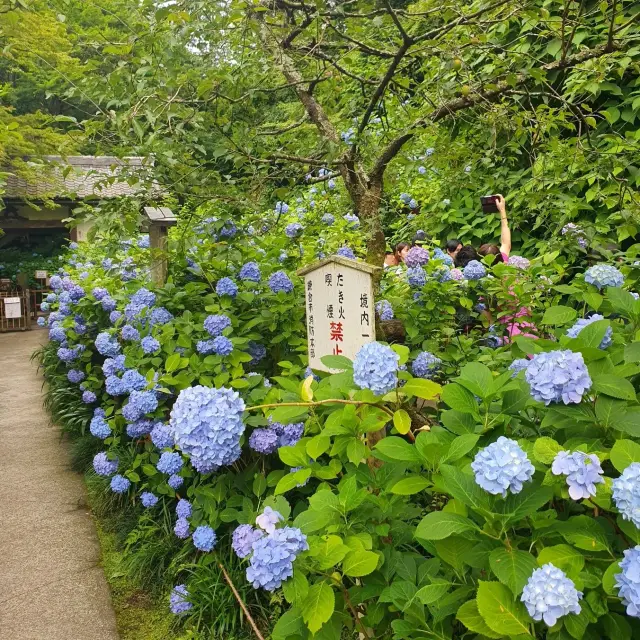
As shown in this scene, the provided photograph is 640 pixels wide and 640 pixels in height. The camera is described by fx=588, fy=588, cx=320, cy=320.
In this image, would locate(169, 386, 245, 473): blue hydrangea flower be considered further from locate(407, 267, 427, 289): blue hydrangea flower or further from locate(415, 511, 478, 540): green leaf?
locate(407, 267, 427, 289): blue hydrangea flower

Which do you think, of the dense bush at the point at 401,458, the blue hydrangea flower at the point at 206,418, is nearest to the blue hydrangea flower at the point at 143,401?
the dense bush at the point at 401,458

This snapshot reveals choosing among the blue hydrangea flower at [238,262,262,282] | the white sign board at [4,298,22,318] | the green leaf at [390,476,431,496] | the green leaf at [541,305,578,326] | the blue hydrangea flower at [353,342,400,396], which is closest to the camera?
the green leaf at [390,476,431,496]

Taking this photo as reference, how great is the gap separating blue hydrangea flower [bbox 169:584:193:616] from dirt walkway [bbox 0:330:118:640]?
268 mm

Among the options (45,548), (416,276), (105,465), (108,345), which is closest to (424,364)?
(416,276)

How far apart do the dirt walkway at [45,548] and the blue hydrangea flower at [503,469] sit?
6.64 ft

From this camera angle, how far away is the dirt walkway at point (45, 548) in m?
2.45

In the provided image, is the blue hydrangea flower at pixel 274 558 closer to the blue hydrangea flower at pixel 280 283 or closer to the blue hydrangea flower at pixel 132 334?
the blue hydrangea flower at pixel 280 283

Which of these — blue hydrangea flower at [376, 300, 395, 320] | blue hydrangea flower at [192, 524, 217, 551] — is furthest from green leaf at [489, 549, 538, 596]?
blue hydrangea flower at [376, 300, 395, 320]

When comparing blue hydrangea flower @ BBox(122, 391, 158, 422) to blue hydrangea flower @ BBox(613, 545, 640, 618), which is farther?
blue hydrangea flower @ BBox(122, 391, 158, 422)

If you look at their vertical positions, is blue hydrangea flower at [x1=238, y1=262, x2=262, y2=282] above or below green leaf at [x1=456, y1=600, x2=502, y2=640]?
above

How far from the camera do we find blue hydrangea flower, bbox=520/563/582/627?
87 centimetres

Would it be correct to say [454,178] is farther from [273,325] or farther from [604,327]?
[604,327]

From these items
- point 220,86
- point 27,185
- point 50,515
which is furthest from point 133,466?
point 27,185

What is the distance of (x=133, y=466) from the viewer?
297cm
